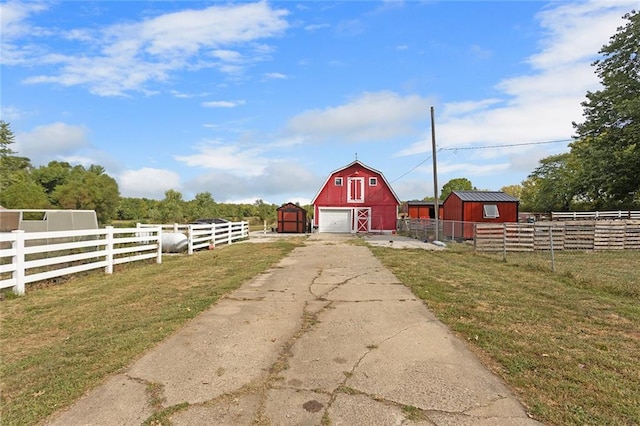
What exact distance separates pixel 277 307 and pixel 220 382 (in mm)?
2726

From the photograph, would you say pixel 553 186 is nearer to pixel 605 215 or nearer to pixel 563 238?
pixel 605 215

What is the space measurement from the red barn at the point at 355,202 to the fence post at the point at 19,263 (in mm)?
25467

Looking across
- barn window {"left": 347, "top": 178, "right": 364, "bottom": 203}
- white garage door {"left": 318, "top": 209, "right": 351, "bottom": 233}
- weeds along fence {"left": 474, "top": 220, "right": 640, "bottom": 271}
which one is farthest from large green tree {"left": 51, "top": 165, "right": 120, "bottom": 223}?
weeds along fence {"left": 474, "top": 220, "right": 640, "bottom": 271}

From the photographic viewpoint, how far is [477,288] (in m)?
7.62

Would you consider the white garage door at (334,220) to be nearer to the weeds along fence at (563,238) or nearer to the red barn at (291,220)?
the red barn at (291,220)

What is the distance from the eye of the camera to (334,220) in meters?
31.9

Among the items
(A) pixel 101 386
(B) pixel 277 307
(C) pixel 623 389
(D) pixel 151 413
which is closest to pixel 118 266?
(B) pixel 277 307

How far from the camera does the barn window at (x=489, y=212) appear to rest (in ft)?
84.5

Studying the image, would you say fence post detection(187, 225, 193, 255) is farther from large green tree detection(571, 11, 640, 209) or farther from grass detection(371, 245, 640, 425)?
large green tree detection(571, 11, 640, 209)

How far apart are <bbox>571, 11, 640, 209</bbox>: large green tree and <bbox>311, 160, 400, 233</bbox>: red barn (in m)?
13.5

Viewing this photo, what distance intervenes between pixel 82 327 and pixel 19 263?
9.99 feet

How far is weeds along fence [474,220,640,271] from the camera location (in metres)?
15.7

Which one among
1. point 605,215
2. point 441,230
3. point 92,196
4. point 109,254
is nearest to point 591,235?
point 441,230

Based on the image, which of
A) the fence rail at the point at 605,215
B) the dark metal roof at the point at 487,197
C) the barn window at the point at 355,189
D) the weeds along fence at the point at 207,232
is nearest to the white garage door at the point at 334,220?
the barn window at the point at 355,189
